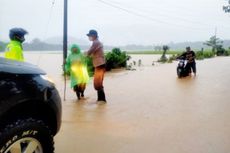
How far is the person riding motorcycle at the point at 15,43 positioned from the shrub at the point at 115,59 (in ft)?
49.8

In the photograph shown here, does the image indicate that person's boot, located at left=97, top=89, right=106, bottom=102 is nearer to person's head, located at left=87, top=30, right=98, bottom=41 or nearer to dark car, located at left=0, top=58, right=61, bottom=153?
person's head, located at left=87, top=30, right=98, bottom=41

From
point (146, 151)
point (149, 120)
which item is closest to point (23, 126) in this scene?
point (146, 151)

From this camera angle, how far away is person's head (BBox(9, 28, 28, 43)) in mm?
7543

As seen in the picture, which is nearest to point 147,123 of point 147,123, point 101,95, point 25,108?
point 147,123

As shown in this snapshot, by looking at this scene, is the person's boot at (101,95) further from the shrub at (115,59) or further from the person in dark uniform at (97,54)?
the shrub at (115,59)

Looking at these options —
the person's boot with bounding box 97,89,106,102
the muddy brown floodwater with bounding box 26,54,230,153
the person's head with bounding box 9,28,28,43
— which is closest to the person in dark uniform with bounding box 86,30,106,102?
the person's boot with bounding box 97,89,106,102

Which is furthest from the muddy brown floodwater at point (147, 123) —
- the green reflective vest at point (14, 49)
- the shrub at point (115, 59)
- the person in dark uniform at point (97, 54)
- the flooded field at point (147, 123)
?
the shrub at point (115, 59)

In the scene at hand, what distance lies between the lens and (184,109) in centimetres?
977

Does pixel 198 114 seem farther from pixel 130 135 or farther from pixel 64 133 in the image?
pixel 64 133

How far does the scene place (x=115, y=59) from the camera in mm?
23656

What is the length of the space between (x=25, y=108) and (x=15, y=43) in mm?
3637

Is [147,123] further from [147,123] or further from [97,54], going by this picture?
[97,54]

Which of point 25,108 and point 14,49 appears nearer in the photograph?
point 25,108

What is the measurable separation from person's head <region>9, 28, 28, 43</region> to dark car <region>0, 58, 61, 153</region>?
3.35 meters
